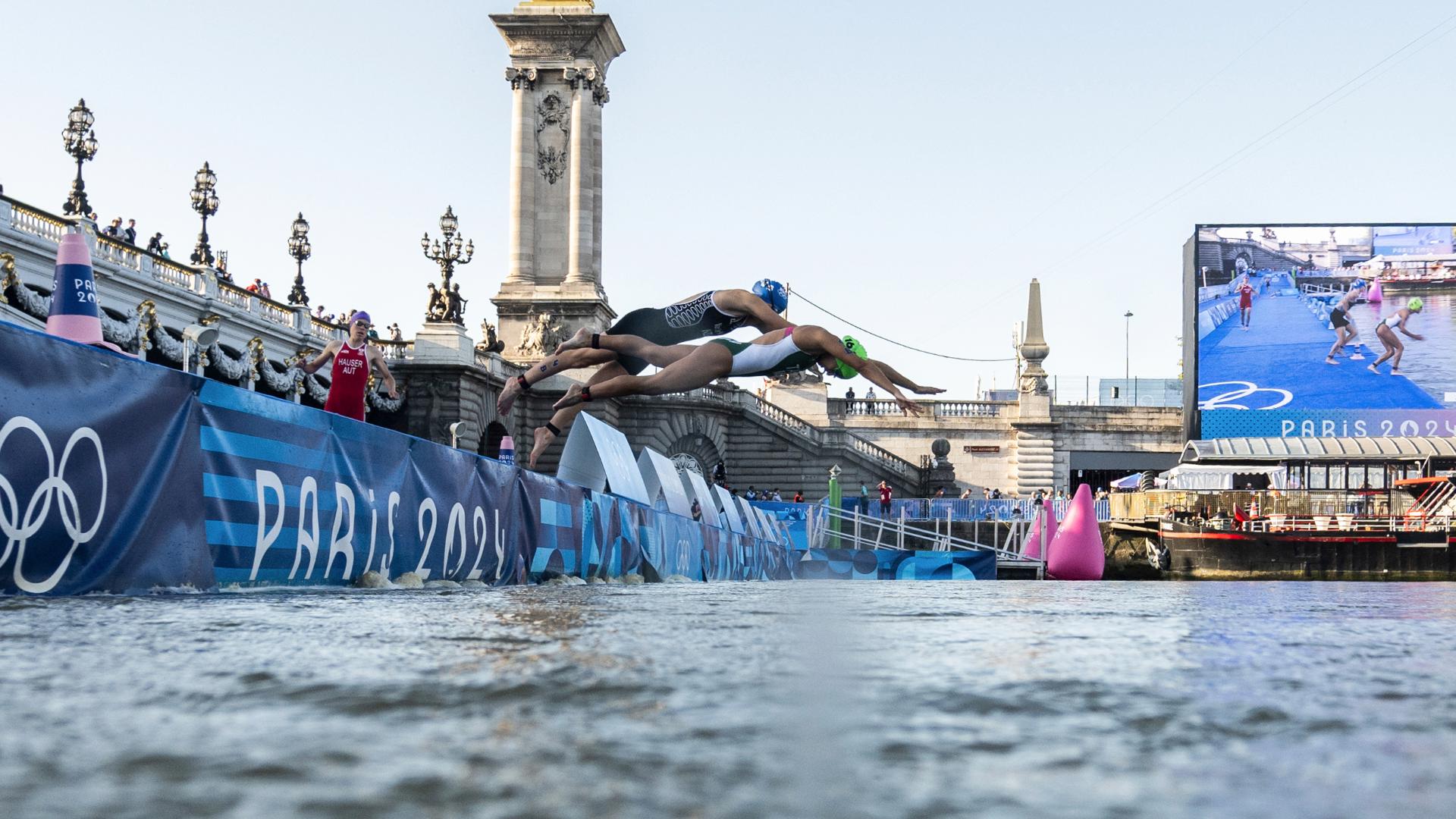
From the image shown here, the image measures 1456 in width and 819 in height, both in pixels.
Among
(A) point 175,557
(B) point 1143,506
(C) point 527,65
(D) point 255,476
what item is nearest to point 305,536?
(D) point 255,476

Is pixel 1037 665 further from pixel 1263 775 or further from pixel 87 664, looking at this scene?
pixel 87 664

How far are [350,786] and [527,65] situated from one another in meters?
54.9

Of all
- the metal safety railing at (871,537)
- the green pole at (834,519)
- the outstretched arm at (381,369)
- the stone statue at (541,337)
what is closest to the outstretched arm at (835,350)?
the outstretched arm at (381,369)

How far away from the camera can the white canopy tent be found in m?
48.1

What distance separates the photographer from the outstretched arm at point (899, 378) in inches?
618

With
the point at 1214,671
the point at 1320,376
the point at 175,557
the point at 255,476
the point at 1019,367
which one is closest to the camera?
the point at 1214,671

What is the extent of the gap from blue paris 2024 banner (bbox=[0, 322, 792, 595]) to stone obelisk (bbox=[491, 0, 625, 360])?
43436 millimetres

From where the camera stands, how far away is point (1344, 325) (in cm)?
4634

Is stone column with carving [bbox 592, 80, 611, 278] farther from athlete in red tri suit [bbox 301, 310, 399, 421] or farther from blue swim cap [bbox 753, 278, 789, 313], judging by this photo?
athlete in red tri suit [bbox 301, 310, 399, 421]

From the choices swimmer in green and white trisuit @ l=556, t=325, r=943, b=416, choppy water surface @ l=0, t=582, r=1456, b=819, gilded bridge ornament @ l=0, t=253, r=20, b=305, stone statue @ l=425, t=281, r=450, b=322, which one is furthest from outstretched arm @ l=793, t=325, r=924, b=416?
stone statue @ l=425, t=281, r=450, b=322

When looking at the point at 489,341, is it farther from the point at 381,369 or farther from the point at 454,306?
the point at 381,369

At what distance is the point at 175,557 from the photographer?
6.57 metres

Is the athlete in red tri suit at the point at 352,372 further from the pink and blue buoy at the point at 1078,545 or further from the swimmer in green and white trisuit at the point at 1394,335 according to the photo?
the swimmer in green and white trisuit at the point at 1394,335

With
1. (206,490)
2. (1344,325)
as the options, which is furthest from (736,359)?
(1344,325)
